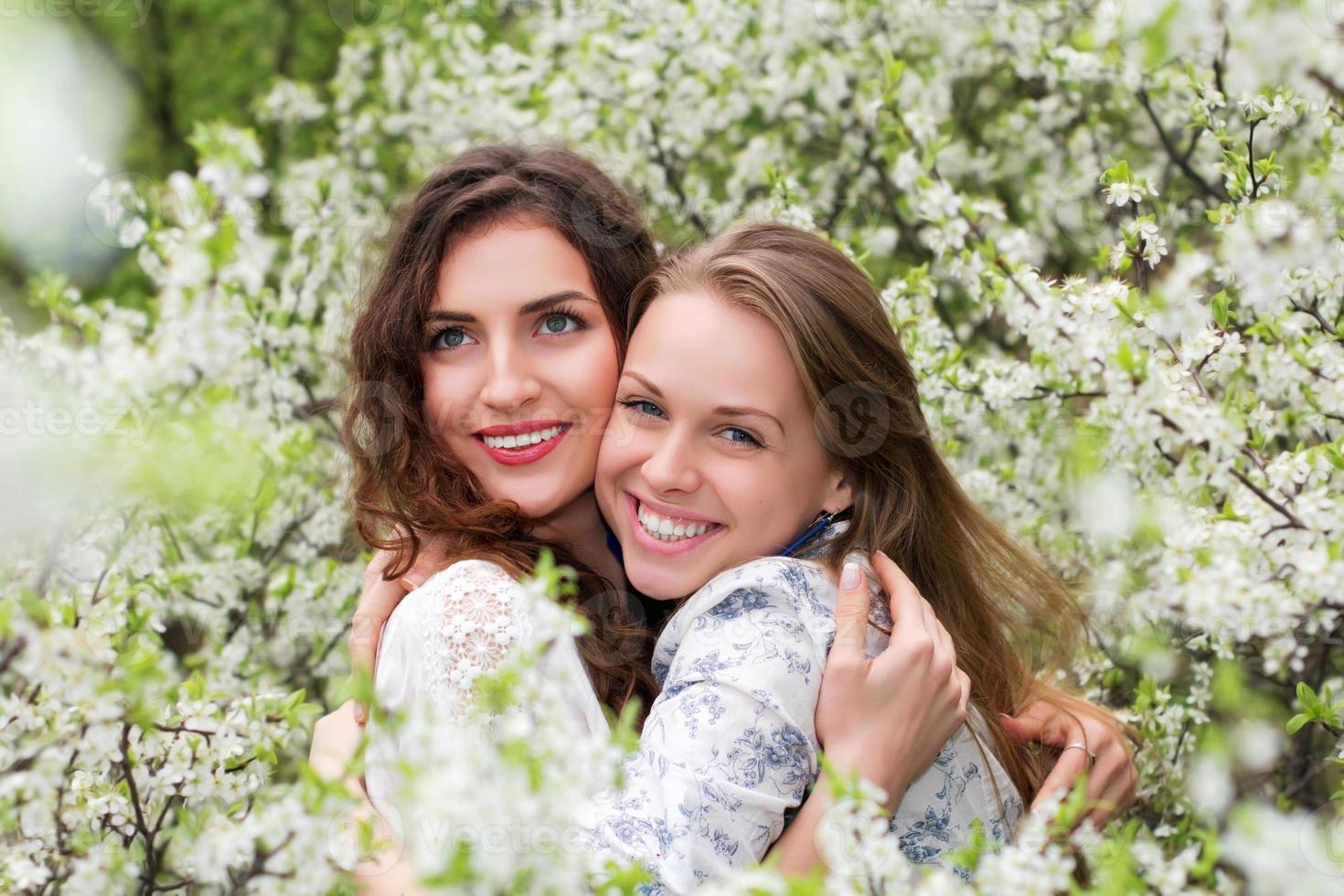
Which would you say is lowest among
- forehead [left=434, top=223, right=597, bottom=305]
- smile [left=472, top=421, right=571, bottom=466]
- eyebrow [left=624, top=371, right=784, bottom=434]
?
smile [left=472, top=421, right=571, bottom=466]

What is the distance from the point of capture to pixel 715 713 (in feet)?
6.83

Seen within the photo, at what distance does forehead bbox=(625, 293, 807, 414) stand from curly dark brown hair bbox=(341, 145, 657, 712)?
42 centimetres

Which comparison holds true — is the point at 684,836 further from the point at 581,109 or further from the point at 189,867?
the point at 581,109

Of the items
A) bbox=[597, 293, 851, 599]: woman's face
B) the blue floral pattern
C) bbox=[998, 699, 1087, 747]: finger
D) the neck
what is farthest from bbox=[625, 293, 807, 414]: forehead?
bbox=[998, 699, 1087, 747]: finger

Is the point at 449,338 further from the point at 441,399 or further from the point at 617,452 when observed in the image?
the point at 617,452

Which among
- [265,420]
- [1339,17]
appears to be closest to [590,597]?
[265,420]

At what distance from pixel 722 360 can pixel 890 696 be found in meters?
0.78

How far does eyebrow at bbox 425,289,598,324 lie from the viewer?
112 inches

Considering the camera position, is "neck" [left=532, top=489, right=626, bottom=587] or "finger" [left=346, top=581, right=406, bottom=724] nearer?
"finger" [left=346, top=581, right=406, bottom=724]

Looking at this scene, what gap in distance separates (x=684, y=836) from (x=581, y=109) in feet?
12.1

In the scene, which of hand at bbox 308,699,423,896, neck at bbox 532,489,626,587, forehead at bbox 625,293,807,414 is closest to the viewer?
hand at bbox 308,699,423,896

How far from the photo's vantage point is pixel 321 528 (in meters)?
4.03

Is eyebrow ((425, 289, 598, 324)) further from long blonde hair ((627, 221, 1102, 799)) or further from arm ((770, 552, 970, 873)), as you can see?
arm ((770, 552, 970, 873))

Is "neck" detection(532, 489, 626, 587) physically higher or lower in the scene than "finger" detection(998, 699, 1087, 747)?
higher
